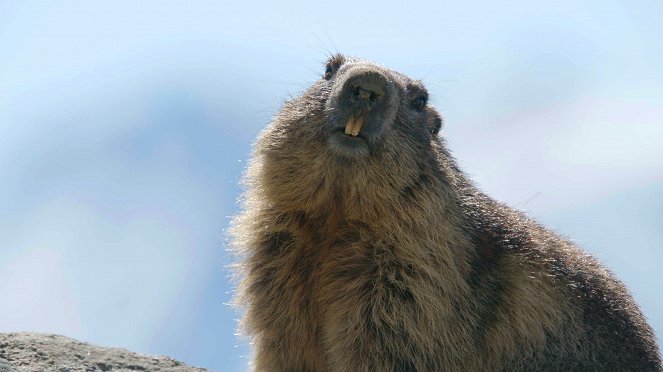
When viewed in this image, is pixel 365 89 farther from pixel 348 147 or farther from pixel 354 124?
pixel 348 147

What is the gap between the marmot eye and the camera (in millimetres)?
6781

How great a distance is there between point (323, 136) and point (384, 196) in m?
0.63

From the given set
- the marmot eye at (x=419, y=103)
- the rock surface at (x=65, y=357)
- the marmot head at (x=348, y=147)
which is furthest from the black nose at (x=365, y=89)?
the rock surface at (x=65, y=357)

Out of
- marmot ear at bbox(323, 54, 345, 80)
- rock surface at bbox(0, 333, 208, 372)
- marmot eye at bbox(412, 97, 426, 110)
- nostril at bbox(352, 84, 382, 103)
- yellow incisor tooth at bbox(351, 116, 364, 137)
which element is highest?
marmot ear at bbox(323, 54, 345, 80)

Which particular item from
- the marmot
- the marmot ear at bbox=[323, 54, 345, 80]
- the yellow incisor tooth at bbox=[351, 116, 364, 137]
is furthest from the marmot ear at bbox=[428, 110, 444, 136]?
the yellow incisor tooth at bbox=[351, 116, 364, 137]

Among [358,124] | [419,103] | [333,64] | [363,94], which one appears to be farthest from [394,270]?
[333,64]

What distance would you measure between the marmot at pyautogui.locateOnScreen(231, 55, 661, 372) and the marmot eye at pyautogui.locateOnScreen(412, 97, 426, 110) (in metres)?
0.22

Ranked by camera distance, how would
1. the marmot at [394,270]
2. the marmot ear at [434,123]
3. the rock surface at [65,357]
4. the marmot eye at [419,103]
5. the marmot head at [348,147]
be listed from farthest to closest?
the marmot ear at [434,123] < the marmot eye at [419,103] < the rock surface at [65,357] < the marmot head at [348,147] < the marmot at [394,270]

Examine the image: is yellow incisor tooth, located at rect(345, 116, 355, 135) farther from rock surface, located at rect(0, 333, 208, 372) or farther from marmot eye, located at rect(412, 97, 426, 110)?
rock surface, located at rect(0, 333, 208, 372)

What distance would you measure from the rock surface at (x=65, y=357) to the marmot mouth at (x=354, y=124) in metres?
2.70

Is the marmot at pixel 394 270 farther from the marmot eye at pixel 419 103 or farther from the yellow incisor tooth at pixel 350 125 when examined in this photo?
the marmot eye at pixel 419 103

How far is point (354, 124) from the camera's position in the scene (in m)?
6.00

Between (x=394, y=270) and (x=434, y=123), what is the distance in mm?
1622

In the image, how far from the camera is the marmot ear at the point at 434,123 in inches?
274
